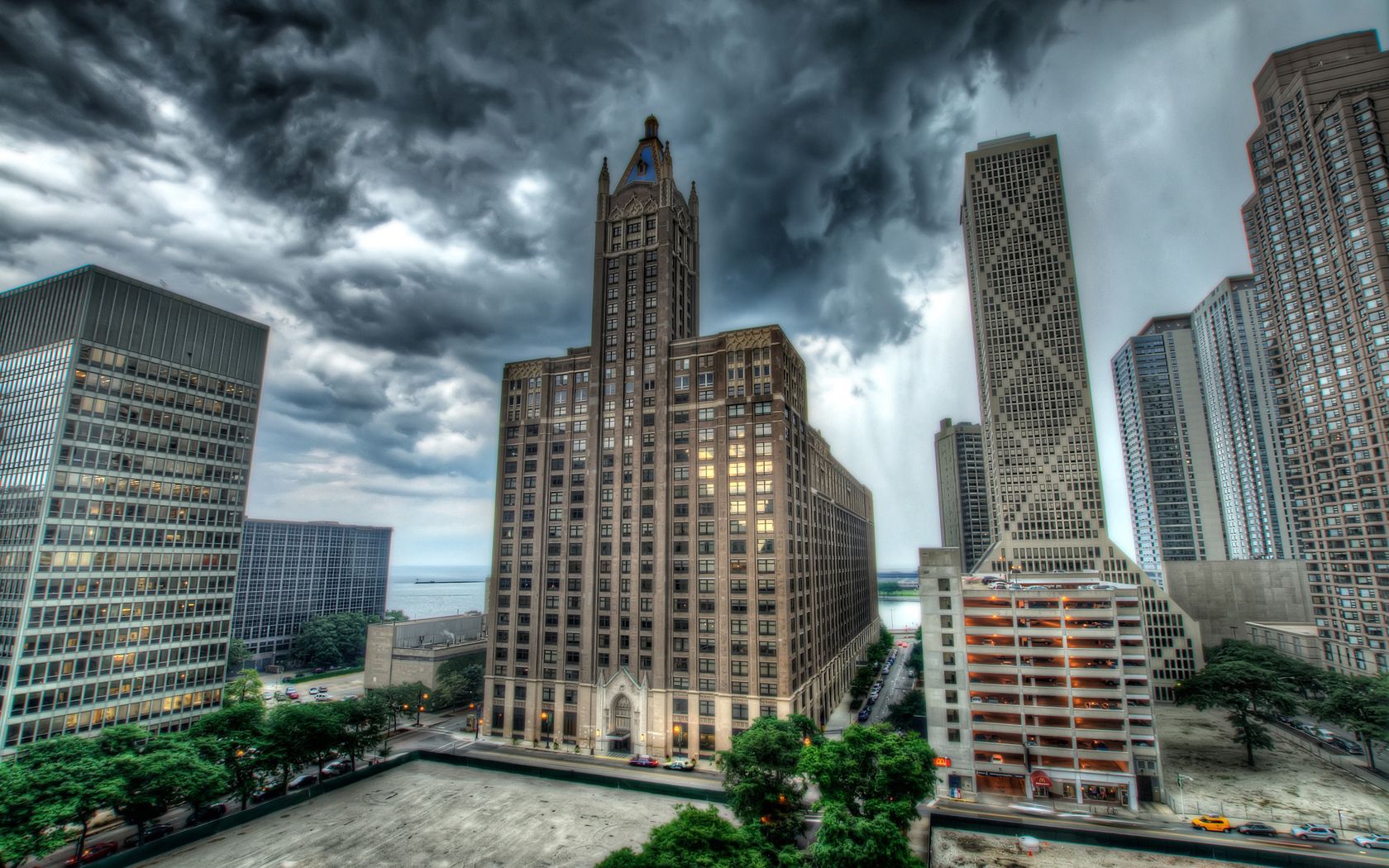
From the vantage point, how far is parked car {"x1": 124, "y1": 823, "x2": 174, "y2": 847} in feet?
193

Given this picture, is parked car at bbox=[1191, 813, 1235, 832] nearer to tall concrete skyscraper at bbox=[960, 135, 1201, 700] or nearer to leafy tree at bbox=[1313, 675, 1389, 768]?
leafy tree at bbox=[1313, 675, 1389, 768]

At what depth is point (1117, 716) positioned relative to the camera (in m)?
72.1

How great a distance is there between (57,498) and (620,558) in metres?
74.5

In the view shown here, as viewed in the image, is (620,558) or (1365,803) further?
(620,558)

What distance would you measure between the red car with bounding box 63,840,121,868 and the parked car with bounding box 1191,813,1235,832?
4253 inches

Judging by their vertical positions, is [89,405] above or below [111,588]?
above

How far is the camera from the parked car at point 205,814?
6375 centimetres

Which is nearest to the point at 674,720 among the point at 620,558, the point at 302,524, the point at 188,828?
the point at 620,558

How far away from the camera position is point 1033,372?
5714 inches

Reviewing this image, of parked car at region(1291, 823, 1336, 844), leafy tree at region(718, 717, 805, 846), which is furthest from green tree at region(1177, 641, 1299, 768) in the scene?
leafy tree at region(718, 717, 805, 846)

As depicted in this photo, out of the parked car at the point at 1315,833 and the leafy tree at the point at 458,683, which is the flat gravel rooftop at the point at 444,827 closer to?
the leafy tree at the point at 458,683

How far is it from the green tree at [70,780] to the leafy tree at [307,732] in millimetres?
14812

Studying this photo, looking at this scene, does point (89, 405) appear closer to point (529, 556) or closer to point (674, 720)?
point (529, 556)

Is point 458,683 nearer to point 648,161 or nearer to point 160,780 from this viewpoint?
point 160,780
